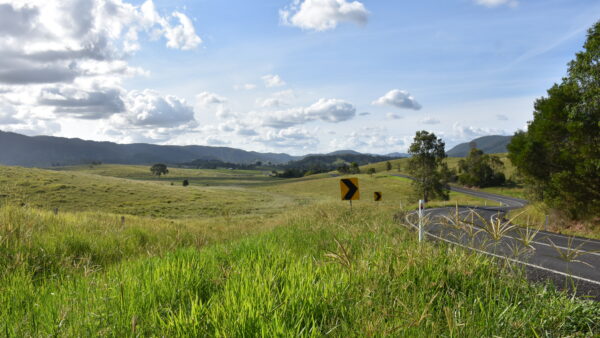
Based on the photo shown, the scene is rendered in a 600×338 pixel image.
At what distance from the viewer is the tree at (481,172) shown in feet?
291

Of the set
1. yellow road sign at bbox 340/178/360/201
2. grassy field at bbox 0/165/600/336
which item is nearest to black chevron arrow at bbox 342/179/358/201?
yellow road sign at bbox 340/178/360/201

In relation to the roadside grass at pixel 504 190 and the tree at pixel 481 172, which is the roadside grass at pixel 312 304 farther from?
the tree at pixel 481 172

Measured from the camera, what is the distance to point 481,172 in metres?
89.5

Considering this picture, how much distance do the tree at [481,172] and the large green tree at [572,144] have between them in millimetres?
75763

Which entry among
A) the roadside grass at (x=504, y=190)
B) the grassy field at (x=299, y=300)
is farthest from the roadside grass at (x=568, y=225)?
the roadside grass at (x=504, y=190)

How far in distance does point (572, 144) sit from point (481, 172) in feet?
257

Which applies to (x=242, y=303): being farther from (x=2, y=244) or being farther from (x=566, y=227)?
(x=566, y=227)

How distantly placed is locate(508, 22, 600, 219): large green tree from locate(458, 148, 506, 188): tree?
249 feet

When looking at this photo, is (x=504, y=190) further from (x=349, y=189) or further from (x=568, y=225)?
(x=349, y=189)

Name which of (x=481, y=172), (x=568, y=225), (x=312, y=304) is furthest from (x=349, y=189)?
(x=481, y=172)

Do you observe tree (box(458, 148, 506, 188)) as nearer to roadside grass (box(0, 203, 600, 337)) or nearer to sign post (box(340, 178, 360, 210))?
sign post (box(340, 178, 360, 210))

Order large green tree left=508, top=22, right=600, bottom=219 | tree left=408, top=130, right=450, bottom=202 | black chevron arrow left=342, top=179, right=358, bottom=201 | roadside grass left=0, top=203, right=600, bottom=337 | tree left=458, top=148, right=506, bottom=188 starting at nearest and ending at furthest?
roadside grass left=0, top=203, right=600, bottom=337
black chevron arrow left=342, top=179, right=358, bottom=201
large green tree left=508, top=22, right=600, bottom=219
tree left=408, top=130, right=450, bottom=202
tree left=458, top=148, right=506, bottom=188

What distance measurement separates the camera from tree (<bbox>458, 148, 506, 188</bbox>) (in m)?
88.8

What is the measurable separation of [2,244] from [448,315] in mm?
6524
